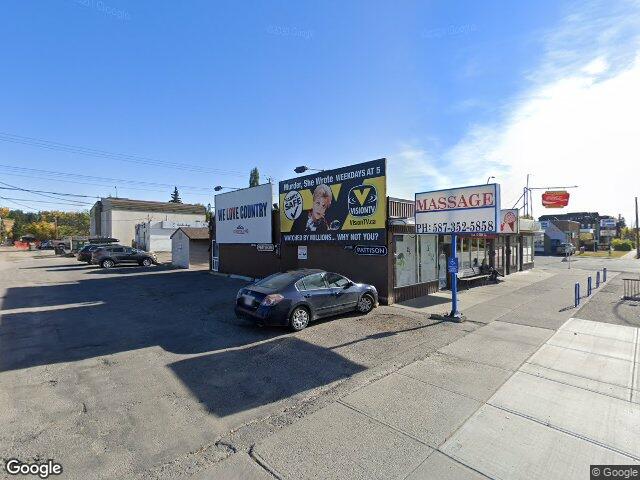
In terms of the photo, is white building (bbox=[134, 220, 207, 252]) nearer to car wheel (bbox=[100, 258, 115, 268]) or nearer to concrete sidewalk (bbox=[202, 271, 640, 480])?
car wheel (bbox=[100, 258, 115, 268])

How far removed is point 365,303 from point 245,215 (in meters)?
11.2

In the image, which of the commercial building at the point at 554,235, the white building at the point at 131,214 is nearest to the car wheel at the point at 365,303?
the white building at the point at 131,214

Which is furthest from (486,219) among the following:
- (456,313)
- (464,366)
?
(464,366)

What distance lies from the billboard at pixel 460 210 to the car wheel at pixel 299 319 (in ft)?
16.5

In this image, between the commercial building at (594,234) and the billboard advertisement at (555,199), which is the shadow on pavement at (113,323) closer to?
the billboard advertisement at (555,199)

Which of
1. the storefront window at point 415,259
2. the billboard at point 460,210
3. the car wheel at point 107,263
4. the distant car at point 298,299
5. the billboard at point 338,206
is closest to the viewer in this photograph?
the distant car at point 298,299

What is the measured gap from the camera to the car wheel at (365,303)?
35.1ft

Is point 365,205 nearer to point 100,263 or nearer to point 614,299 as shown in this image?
point 614,299

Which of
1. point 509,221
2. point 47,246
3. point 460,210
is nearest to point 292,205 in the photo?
point 460,210

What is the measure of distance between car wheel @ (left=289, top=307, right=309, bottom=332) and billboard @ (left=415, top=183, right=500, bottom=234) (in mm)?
5016

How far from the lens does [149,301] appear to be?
1342 centimetres

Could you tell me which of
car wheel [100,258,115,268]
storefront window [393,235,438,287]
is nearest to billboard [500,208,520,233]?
storefront window [393,235,438,287]

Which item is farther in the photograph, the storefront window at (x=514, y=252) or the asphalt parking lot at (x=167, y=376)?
the storefront window at (x=514, y=252)
